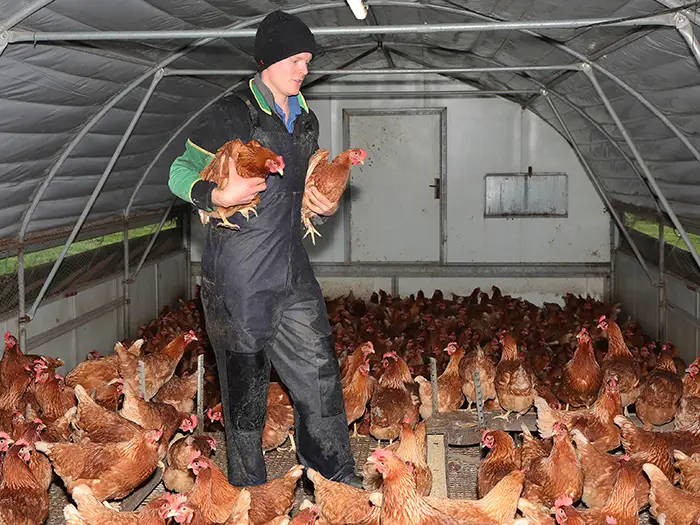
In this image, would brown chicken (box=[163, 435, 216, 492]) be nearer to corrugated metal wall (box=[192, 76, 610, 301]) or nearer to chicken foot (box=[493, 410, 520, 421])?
chicken foot (box=[493, 410, 520, 421])

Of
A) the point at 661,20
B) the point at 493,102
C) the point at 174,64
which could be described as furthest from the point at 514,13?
the point at 493,102

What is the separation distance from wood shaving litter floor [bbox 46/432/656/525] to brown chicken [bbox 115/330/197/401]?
3.64ft

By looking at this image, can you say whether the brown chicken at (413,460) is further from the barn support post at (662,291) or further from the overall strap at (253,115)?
the barn support post at (662,291)

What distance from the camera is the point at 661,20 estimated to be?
12.5 ft

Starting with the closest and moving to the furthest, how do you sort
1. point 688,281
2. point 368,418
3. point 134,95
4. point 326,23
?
point 368,418 → point 134,95 → point 326,23 → point 688,281

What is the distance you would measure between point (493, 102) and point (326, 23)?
13.2ft

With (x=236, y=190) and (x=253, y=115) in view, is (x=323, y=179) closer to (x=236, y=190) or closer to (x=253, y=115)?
(x=253, y=115)

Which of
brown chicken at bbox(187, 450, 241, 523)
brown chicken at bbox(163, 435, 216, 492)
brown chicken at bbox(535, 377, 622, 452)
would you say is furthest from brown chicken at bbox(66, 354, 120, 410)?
brown chicken at bbox(535, 377, 622, 452)

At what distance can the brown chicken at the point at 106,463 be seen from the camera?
397 centimetres

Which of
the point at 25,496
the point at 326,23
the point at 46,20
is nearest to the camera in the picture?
the point at 25,496

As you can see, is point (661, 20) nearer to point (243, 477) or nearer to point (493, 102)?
point (243, 477)

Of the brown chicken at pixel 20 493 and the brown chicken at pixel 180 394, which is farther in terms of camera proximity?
the brown chicken at pixel 180 394

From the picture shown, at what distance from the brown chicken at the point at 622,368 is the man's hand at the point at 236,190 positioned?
3175mm

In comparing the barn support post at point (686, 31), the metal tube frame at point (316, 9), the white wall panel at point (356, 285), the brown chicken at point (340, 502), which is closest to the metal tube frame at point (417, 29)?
the barn support post at point (686, 31)
